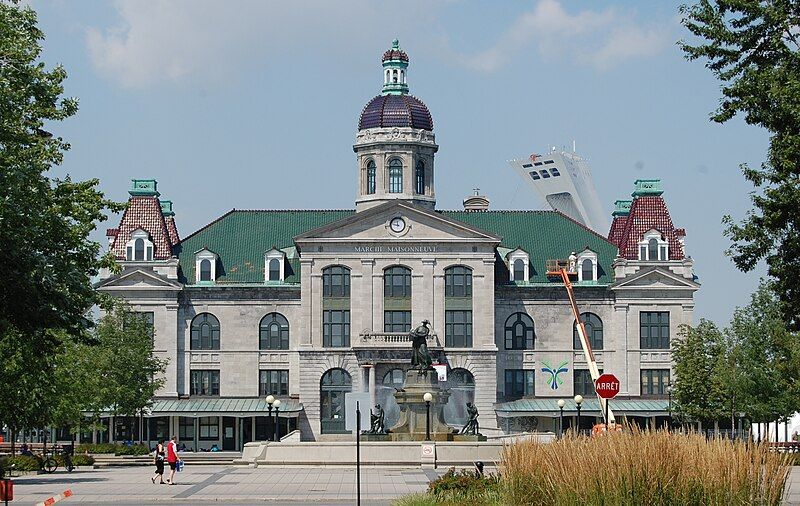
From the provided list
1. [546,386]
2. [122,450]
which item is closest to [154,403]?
[122,450]

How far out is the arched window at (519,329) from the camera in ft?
359

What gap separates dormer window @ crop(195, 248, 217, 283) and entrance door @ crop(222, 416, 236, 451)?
1004 cm

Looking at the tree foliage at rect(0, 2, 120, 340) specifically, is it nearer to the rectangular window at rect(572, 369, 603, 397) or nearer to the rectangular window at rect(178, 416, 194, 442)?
the rectangular window at rect(178, 416, 194, 442)

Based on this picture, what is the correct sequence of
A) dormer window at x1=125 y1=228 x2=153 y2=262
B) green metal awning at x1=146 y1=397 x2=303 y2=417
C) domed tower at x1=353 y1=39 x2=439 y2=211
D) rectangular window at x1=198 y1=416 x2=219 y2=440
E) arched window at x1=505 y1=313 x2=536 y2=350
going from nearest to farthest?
1. green metal awning at x1=146 y1=397 x2=303 y2=417
2. rectangular window at x1=198 y1=416 x2=219 y2=440
3. dormer window at x1=125 y1=228 x2=153 y2=262
4. arched window at x1=505 y1=313 x2=536 y2=350
5. domed tower at x1=353 y1=39 x2=439 y2=211

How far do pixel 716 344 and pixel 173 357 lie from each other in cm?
3752

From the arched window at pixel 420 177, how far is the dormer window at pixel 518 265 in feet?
33.3

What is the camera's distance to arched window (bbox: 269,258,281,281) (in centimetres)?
11019

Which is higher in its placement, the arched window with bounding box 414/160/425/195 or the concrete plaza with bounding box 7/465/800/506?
the arched window with bounding box 414/160/425/195

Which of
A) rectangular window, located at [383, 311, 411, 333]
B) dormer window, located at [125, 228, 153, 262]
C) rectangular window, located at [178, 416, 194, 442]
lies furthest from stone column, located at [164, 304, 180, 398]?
rectangular window, located at [383, 311, 411, 333]

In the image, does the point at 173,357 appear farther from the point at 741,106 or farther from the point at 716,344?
the point at 741,106

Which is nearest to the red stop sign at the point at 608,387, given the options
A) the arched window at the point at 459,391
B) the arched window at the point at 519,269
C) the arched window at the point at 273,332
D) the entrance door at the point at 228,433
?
the arched window at the point at 459,391

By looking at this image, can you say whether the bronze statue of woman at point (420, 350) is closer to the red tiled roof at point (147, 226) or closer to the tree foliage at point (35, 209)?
the tree foliage at point (35, 209)

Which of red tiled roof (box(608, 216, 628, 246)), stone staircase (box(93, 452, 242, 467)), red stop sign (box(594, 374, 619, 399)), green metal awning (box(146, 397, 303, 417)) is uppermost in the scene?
red tiled roof (box(608, 216, 628, 246))

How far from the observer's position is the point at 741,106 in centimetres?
3606
